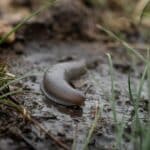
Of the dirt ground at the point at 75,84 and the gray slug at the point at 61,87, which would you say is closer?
the dirt ground at the point at 75,84

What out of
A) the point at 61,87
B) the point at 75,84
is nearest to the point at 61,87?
the point at 61,87

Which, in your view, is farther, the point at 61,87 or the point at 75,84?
the point at 75,84

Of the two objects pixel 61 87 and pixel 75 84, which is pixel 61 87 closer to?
pixel 61 87

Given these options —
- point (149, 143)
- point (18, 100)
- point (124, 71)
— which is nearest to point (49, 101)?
point (18, 100)

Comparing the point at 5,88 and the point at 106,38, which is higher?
the point at 5,88

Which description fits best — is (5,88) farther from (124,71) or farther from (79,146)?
(124,71)

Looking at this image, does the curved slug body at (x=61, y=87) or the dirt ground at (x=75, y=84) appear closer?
the dirt ground at (x=75, y=84)
